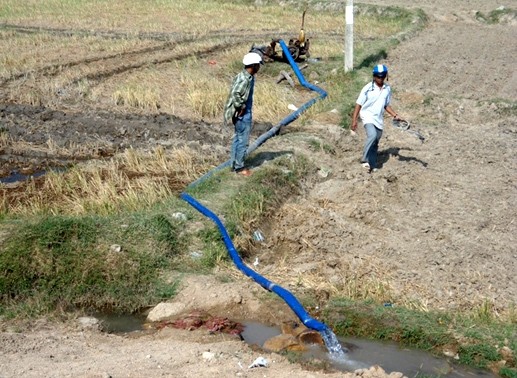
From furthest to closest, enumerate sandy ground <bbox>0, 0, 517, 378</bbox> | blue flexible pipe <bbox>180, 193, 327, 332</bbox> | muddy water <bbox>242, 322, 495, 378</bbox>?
blue flexible pipe <bbox>180, 193, 327, 332</bbox>, muddy water <bbox>242, 322, 495, 378</bbox>, sandy ground <bbox>0, 0, 517, 378</bbox>

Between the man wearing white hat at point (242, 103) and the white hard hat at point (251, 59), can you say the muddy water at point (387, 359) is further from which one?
the white hard hat at point (251, 59)

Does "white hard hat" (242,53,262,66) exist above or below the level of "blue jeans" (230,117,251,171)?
above

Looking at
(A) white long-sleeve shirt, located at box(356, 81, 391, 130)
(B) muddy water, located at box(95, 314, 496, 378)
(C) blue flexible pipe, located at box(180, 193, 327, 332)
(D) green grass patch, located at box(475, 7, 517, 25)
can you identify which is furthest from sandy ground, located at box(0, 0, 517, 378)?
(D) green grass patch, located at box(475, 7, 517, 25)

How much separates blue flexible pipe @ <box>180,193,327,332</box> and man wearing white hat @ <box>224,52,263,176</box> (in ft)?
3.58

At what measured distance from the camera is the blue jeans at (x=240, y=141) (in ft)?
34.6

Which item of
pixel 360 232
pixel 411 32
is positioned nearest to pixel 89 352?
pixel 360 232

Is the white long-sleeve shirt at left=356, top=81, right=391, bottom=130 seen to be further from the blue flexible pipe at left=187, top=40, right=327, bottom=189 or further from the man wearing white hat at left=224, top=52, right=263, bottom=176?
the blue flexible pipe at left=187, top=40, right=327, bottom=189

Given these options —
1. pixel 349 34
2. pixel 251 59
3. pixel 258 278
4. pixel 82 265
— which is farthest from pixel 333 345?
pixel 349 34

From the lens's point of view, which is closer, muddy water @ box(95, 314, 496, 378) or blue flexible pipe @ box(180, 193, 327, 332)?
muddy water @ box(95, 314, 496, 378)

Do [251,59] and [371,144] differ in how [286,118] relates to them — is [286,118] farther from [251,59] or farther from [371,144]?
[251,59]

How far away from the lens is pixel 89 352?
6.92m

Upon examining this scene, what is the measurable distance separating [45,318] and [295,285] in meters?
2.38

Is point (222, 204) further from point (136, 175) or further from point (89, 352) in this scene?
point (89, 352)

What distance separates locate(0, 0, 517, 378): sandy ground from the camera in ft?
22.2
